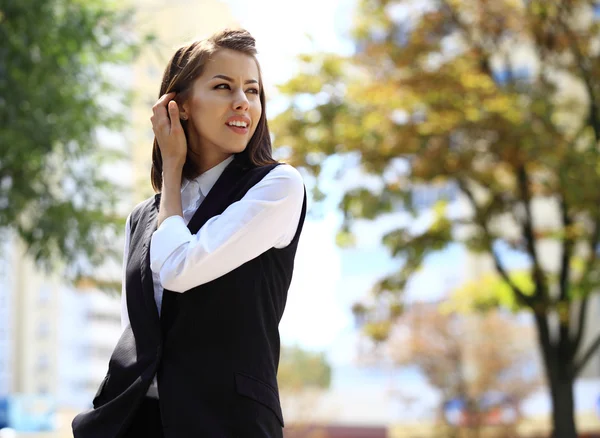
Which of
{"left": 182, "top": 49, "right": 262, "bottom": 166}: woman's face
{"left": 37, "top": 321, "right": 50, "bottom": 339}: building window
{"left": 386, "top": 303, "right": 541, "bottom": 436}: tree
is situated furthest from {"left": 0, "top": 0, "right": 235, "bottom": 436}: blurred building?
{"left": 182, "top": 49, "right": 262, "bottom": 166}: woman's face

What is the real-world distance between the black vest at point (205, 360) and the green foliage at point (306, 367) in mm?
23559

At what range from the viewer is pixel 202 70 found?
6.04 ft

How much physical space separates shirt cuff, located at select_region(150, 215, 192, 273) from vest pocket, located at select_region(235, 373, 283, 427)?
245 millimetres

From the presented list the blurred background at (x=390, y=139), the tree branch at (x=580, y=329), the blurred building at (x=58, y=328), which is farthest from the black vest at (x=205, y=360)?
the blurred building at (x=58, y=328)

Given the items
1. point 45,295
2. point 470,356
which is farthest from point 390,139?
point 45,295

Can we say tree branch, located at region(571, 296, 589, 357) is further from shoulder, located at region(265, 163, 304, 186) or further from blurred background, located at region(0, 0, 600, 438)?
shoulder, located at region(265, 163, 304, 186)

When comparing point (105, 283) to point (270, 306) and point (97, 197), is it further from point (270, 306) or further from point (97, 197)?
point (270, 306)

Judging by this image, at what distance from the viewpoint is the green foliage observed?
26219mm

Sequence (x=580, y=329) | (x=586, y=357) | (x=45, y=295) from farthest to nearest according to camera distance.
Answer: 1. (x=45, y=295)
2. (x=580, y=329)
3. (x=586, y=357)

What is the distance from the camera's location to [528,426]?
20453 millimetres

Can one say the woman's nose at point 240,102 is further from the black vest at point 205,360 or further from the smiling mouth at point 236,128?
the black vest at point 205,360

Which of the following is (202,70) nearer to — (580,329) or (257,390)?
(257,390)

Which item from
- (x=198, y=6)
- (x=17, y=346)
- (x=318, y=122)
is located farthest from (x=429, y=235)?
(x=17, y=346)

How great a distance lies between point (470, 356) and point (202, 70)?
22050mm
